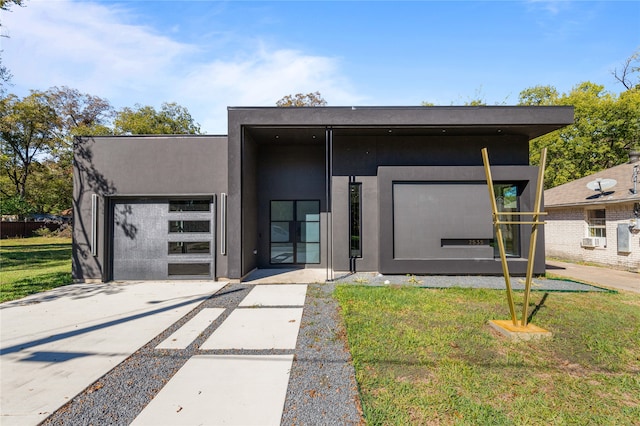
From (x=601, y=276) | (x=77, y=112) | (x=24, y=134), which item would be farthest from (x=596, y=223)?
(x=24, y=134)

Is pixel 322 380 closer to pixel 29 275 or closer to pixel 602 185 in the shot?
pixel 29 275

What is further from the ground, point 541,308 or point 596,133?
point 596,133

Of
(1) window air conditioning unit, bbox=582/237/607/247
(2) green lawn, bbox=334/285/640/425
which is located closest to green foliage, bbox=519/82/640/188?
(1) window air conditioning unit, bbox=582/237/607/247

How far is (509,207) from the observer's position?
7711 millimetres

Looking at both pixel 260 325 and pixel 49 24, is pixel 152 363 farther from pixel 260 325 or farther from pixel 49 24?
pixel 49 24

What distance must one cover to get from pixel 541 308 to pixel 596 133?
2009 centimetres

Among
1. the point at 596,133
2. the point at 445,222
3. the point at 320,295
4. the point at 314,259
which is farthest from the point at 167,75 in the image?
the point at 596,133

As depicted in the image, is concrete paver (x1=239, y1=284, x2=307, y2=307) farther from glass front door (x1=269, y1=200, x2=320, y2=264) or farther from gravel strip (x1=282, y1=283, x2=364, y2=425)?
glass front door (x1=269, y1=200, x2=320, y2=264)

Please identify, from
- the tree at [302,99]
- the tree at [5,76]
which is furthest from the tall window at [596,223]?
the tree at [5,76]

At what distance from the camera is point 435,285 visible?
654cm

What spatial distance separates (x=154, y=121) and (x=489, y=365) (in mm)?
27163

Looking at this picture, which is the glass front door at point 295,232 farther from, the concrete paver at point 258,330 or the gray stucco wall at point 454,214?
the concrete paver at point 258,330

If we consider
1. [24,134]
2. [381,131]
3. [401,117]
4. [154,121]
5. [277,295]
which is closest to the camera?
[277,295]

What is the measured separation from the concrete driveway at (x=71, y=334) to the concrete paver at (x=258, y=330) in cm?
92
